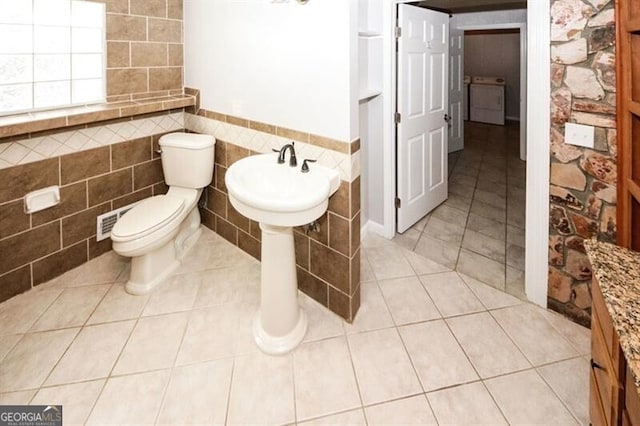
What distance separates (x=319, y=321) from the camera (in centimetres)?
218

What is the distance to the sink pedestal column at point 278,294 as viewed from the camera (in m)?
1.87

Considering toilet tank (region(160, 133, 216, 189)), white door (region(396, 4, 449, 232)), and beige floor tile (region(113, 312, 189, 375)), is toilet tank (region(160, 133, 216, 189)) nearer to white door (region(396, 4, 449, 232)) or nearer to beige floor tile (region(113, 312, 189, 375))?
beige floor tile (region(113, 312, 189, 375))

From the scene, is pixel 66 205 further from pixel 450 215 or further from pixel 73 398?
pixel 450 215

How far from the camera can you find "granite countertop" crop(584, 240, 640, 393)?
0.83m

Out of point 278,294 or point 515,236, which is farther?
point 515,236

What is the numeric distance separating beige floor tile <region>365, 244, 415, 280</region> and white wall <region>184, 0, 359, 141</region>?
1128 mm

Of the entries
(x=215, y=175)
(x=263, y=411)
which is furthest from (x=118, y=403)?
(x=215, y=175)

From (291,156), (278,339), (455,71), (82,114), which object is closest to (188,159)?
(82,114)

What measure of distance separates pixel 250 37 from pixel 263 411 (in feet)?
7.05

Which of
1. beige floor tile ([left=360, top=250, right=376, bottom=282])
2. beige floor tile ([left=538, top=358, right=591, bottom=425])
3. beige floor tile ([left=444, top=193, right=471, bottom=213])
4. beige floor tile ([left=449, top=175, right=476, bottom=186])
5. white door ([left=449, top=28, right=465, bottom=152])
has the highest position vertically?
white door ([left=449, top=28, right=465, bottom=152])

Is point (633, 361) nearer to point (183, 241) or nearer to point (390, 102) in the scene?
point (390, 102)

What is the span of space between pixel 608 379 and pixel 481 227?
2463mm

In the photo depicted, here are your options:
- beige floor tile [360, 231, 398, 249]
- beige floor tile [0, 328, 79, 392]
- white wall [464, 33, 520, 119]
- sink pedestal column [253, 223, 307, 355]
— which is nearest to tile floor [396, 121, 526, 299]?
beige floor tile [360, 231, 398, 249]

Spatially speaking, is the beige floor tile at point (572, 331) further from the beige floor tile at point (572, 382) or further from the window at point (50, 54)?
the window at point (50, 54)
